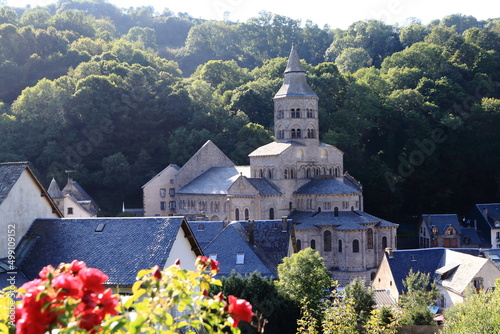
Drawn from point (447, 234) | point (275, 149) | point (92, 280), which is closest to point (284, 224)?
point (275, 149)

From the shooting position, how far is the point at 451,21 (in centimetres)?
17925

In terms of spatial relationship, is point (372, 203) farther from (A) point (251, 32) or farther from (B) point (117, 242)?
(A) point (251, 32)

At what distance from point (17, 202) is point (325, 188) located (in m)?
45.8

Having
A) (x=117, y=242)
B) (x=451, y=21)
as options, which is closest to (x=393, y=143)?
(x=117, y=242)

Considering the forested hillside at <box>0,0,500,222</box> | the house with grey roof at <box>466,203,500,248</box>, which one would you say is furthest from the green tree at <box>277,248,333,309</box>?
the forested hillside at <box>0,0,500,222</box>

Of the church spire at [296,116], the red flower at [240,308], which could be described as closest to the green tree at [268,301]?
the red flower at [240,308]

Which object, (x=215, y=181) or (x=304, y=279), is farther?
(x=215, y=181)

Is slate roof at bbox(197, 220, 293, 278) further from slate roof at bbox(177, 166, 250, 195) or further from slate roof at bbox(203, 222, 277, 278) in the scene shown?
slate roof at bbox(177, 166, 250, 195)

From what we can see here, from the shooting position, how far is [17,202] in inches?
944

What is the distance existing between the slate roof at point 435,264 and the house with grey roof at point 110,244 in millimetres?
28142

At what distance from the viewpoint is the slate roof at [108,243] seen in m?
22.3

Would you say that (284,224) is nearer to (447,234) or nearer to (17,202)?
(17,202)

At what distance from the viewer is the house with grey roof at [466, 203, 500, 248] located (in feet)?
259

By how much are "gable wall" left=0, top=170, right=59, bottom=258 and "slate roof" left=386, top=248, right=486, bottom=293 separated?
98.9 ft
